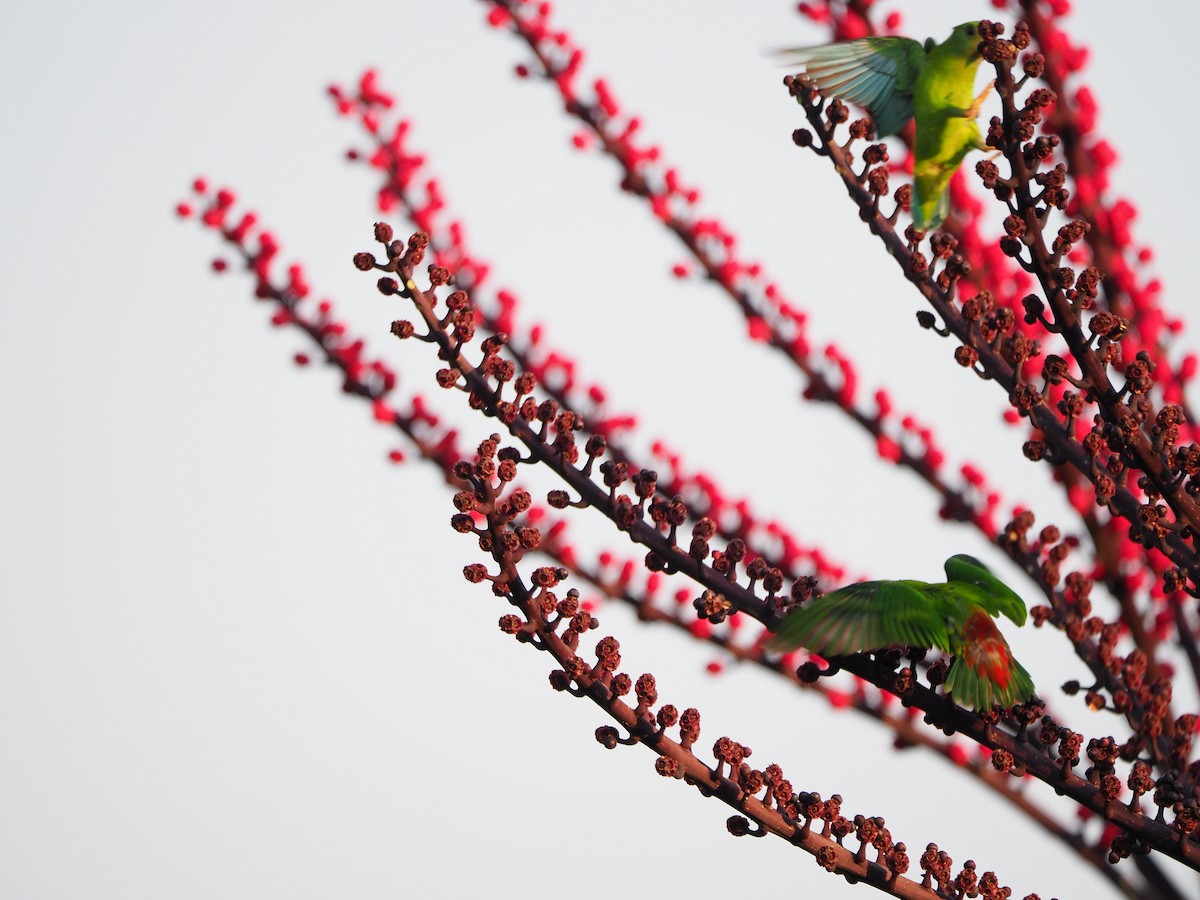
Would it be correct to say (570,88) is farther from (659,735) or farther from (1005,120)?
(659,735)

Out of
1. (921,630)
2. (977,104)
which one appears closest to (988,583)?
(921,630)

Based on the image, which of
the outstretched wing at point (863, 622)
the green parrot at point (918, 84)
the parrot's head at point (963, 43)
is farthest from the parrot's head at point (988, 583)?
the parrot's head at point (963, 43)

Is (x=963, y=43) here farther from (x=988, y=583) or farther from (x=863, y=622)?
(x=863, y=622)

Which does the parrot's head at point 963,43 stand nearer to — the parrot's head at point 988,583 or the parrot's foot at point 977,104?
the parrot's foot at point 977,104

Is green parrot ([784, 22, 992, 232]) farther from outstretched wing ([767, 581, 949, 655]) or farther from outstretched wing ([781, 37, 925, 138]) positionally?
outstretched wing ([767, 581, 949, 655])

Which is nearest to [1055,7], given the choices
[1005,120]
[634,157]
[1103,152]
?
[1103,152]

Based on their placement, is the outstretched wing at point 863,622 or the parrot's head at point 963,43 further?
the parrot's head at point 963,43

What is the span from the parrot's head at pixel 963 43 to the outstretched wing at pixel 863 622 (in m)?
1.64

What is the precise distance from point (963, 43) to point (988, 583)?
4.99ft

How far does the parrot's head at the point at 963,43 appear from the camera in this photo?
321 cm

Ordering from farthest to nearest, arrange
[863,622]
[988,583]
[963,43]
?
[963,43] < [988,583] < [863,622]

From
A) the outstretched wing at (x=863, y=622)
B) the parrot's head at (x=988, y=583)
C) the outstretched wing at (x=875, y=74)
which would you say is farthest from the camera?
the outstretched wing at (x=875, y=74)

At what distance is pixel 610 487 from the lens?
242 cm

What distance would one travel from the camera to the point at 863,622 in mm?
2285
